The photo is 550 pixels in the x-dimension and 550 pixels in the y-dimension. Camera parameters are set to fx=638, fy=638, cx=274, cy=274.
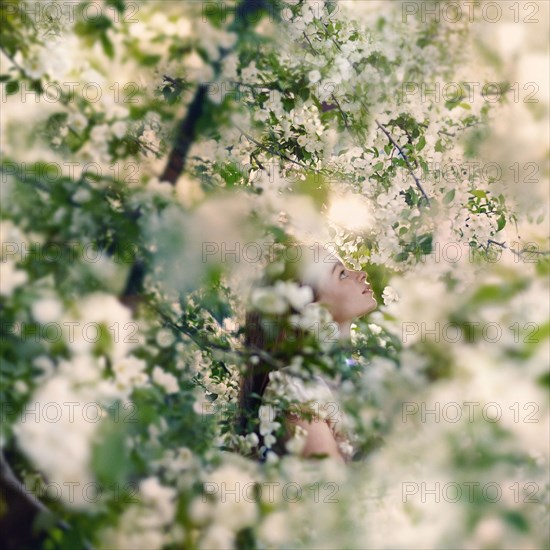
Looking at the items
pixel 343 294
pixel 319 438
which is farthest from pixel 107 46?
pixel 343 294

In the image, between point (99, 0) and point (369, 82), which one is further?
point (369, 82)

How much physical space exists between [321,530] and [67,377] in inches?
20.1

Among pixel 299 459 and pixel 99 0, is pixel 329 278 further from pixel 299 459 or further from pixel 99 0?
pixel 99 0

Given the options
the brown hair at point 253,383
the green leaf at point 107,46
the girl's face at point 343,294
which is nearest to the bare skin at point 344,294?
the girl's face at point 343,294

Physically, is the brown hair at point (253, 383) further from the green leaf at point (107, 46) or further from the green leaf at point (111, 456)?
the green leaf at point (107, 46)

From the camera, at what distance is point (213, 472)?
46.3 inches

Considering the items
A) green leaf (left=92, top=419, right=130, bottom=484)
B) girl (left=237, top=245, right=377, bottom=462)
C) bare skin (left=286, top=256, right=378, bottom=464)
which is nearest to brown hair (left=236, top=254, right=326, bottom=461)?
girl (left=237, top=245, right=377, bottom=462)

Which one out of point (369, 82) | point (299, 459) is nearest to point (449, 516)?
point (299, 459)

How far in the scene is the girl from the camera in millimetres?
1406

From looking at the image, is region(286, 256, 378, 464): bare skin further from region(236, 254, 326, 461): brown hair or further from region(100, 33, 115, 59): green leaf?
region(100, 33, 115, 59): green leaf

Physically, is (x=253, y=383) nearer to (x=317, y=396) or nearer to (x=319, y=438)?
(x=319, y=438)

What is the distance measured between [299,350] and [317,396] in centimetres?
19

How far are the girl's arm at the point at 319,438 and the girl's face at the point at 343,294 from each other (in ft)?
1.87

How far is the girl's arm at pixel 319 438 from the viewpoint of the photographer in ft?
5.12
